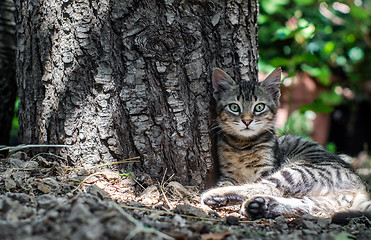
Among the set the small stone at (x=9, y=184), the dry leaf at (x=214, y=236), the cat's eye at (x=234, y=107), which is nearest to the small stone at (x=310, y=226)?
the dry leaf at (x=214, y=236)

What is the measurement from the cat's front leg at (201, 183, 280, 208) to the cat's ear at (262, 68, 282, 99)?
1.02 m

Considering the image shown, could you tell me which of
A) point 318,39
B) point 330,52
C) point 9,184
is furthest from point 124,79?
point 330,52

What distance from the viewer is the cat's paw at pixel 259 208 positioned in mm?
2219

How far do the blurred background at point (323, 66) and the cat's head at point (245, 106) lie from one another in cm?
124

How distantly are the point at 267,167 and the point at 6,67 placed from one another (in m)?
2.81

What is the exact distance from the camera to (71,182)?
2.17m

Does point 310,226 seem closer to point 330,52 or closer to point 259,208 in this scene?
point 259,208

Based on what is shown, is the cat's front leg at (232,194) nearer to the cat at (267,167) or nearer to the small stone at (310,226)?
the cat at (267,167)

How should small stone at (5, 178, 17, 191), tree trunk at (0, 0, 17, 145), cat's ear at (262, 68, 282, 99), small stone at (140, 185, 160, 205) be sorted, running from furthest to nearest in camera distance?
tree trunk at (0, 0, 17, 145), cat's ear at (262, 68, 282, 99), small stone at (140, 185, 160, 205), small stone at (5, 178, 17, 191)

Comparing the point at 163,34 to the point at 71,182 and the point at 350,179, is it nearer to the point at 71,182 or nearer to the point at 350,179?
the point at 71,182

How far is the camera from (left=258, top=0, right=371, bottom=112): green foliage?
4.54 m

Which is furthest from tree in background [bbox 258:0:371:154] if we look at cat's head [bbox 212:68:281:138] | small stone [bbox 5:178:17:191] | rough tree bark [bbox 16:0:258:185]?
small stone [bbox 5:178:17:191]

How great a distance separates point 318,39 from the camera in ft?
16.6

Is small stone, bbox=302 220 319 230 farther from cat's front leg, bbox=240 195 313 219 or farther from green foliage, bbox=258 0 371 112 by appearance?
green foliage, bbox=258 0 371 112
